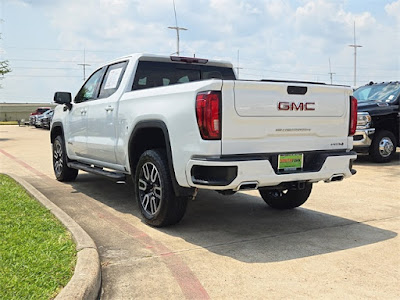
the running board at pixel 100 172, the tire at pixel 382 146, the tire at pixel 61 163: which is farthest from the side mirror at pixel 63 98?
the tire at pixel 382 146

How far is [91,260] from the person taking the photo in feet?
12.1

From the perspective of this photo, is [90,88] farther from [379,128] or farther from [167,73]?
[379,128]

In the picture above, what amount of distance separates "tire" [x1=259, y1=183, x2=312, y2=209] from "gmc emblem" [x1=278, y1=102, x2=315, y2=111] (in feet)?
4.64

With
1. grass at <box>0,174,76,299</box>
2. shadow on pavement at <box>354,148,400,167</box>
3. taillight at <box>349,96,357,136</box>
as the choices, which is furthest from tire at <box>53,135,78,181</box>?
shadow on pavement at <box>354,148,400,167</box>

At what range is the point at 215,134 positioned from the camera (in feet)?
13.7

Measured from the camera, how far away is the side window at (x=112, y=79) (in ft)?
20.1

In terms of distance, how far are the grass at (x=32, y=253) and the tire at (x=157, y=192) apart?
3.20 ft

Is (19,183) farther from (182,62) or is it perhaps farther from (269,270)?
(269,270)

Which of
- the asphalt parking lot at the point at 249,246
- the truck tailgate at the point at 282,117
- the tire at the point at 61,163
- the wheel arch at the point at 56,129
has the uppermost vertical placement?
the truck tailgate at the point at 282,117

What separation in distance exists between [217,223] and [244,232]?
0.50m

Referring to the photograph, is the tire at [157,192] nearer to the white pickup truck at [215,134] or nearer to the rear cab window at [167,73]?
the white pickup truck at [215,134]

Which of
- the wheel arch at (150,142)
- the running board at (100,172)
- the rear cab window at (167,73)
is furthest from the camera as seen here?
the rear cab window at (167,73)

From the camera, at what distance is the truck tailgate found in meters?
4.22

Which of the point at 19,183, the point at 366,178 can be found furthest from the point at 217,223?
the point at 366,178
